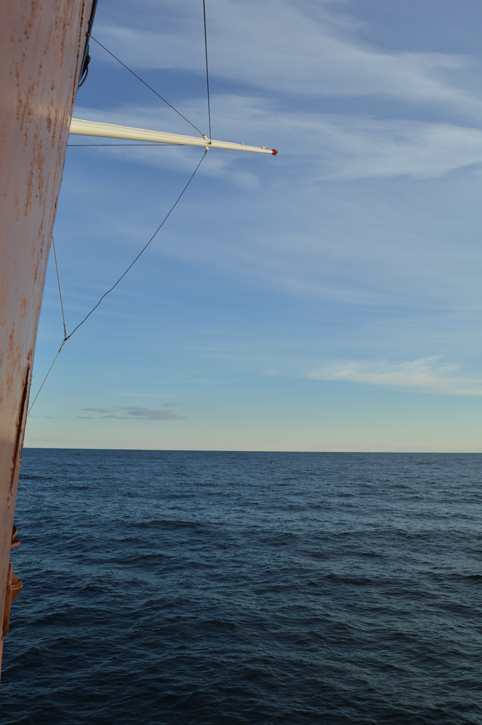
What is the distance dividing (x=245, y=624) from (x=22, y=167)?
18.7m

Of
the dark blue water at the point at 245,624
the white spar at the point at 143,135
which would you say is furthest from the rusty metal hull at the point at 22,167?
the dark blue water at the point at 245,624

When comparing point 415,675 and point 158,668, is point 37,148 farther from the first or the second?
point 415,675

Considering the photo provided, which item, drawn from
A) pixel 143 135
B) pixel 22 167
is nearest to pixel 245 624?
pixel 143 135

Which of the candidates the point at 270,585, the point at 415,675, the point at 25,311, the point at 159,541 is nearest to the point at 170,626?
the point at 270,585

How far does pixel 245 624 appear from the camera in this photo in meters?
17.0

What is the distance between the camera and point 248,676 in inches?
531

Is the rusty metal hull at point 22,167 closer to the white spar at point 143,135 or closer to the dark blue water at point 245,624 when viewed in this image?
the white spar at point 143,135

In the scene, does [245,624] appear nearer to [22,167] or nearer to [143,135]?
[143,135]

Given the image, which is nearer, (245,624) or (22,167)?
(22,167)

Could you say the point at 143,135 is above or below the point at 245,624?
above

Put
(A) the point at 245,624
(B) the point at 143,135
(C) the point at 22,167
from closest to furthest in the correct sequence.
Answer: (C) the point at 22,167 → (B) the point at 143,135 → (A) the point at 245,624

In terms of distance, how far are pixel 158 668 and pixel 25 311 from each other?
15277 mm

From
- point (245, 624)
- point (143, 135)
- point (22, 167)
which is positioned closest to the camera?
point (22, 167)

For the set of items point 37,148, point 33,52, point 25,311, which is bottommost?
point 25,311
